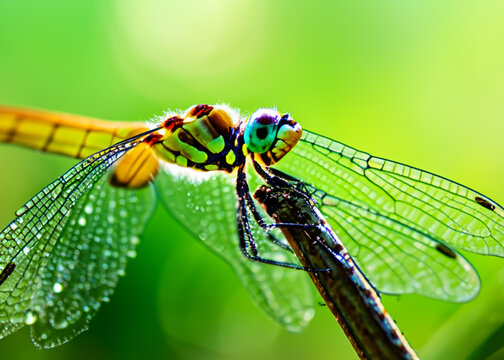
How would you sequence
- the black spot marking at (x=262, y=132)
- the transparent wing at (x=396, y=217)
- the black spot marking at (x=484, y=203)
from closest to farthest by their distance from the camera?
1. the black spot marking at (x=484, y=203)
2. the transparent wing at (x=396, y=217)
3. the black spot marking at (x=262, y=132)

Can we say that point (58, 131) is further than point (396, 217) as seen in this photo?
Yes

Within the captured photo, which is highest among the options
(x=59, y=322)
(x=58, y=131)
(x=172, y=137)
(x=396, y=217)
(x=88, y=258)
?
(x=58, y=131)

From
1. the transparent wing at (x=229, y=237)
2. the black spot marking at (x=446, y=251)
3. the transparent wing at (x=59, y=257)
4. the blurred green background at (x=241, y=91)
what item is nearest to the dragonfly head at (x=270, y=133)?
the transparent wing at (x=229, y=237)

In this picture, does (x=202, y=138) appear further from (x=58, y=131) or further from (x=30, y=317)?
(x=30, y=317)

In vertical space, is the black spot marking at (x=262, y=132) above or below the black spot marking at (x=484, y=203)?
above

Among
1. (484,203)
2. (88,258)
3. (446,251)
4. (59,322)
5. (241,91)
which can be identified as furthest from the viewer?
(241,91)

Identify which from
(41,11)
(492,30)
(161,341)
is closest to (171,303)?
(161,341)

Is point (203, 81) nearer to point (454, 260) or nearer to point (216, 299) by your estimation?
point (216, 299)

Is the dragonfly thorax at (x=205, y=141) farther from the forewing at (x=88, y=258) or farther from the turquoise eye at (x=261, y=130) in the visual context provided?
the forewing at (x=88, y=258)

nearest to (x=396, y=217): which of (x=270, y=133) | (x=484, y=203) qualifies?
(x=484, y=203)
